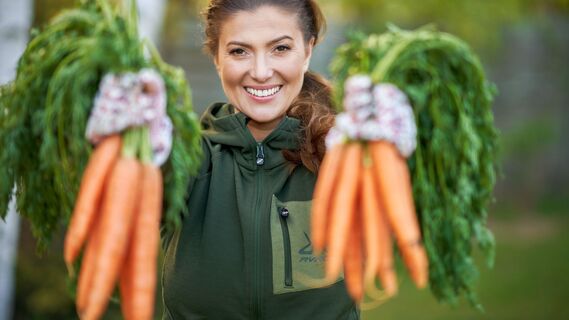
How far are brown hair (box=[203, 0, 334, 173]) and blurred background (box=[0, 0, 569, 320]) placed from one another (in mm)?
2197

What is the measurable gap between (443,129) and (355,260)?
50 centimetres

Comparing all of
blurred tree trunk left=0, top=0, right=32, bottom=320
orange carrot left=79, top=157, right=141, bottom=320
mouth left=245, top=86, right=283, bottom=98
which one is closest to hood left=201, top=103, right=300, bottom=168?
mouth left=245, top=86, right=283, bottom=98

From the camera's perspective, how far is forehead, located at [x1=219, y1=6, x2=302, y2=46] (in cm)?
327

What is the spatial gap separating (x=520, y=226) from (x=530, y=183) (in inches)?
39.8

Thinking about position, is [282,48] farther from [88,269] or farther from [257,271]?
[88,269]

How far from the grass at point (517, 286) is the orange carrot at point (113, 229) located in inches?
192

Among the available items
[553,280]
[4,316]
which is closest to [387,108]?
[4,316]

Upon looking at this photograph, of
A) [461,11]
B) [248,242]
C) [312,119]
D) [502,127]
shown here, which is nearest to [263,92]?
[312,119]

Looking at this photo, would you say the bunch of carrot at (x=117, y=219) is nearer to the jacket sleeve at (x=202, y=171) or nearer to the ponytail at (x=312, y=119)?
the jacket sleeve at (x=202, y=171)

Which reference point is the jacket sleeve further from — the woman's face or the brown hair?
the brown hair

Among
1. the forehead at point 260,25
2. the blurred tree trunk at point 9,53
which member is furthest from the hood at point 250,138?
the blurred tree trunk at point 9,53

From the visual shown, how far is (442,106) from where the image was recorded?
2578mm

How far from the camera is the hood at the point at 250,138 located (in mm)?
3287

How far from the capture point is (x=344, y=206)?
245 cm
